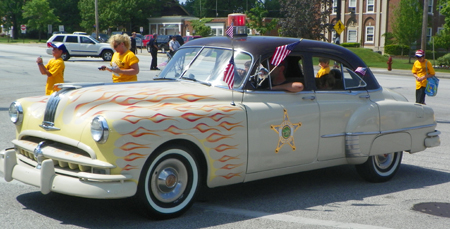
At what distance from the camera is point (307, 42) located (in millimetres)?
6289

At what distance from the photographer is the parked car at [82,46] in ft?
112

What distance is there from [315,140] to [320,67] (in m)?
1.08

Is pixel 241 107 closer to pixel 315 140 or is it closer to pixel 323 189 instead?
pixel 315 140

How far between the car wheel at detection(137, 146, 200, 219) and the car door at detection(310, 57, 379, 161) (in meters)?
1.72

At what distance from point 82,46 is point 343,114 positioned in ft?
99.1

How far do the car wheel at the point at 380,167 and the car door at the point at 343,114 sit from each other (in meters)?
0.43

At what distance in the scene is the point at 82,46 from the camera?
113 ft

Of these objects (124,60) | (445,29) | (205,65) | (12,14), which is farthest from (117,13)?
(205,65)

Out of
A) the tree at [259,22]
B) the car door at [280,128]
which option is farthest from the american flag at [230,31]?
the tree at [259,22]

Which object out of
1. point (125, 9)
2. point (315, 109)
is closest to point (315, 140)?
point (315, 109)

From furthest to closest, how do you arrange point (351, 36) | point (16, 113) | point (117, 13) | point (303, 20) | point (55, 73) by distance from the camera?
1. point (117, 13)
2. point (351, 36)
3. point (303, 20)
4. point (55, 73)
5. point (16, 113)

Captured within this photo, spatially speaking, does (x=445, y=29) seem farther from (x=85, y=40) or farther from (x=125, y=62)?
(x=125, y=62)

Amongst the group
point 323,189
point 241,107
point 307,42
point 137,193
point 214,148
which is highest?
point 307,42

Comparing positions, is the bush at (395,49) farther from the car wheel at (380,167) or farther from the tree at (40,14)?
the car wheel at (380,167)
